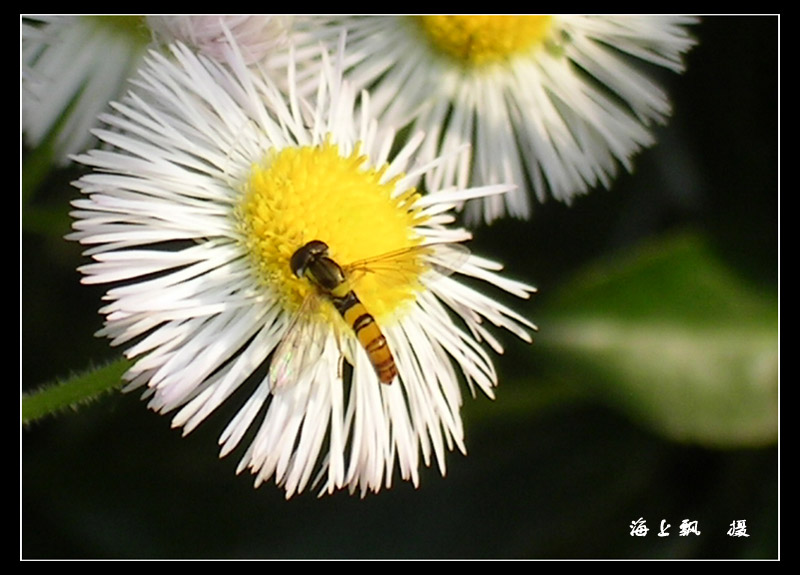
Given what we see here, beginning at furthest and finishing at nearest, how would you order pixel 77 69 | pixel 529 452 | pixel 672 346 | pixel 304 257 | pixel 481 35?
pixel 529 452, pixel 672 346, pixel 481 35, pixel 77 69, pixel 304 257

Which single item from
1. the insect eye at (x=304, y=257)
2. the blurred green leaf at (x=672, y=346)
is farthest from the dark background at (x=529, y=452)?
the insect eye at (x=304, y=257)

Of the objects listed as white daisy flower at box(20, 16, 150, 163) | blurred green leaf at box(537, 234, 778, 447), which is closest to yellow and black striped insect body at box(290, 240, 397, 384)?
white daisy flower at box(20, 16, 150, 163)

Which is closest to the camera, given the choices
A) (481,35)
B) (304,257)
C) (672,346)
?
(304,257)

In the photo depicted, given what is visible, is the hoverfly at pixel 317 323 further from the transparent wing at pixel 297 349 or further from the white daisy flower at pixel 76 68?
the white daisy flower at pixel 76 68

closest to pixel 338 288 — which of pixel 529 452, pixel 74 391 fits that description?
pixel 74 391

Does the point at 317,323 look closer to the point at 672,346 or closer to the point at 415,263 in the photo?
the point at 415,263

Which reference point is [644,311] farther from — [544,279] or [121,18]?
[121,18]

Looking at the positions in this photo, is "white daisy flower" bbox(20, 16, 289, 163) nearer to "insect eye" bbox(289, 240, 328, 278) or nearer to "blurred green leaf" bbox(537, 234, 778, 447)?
"insect eye" bbox(289, 240, 328, 278)
